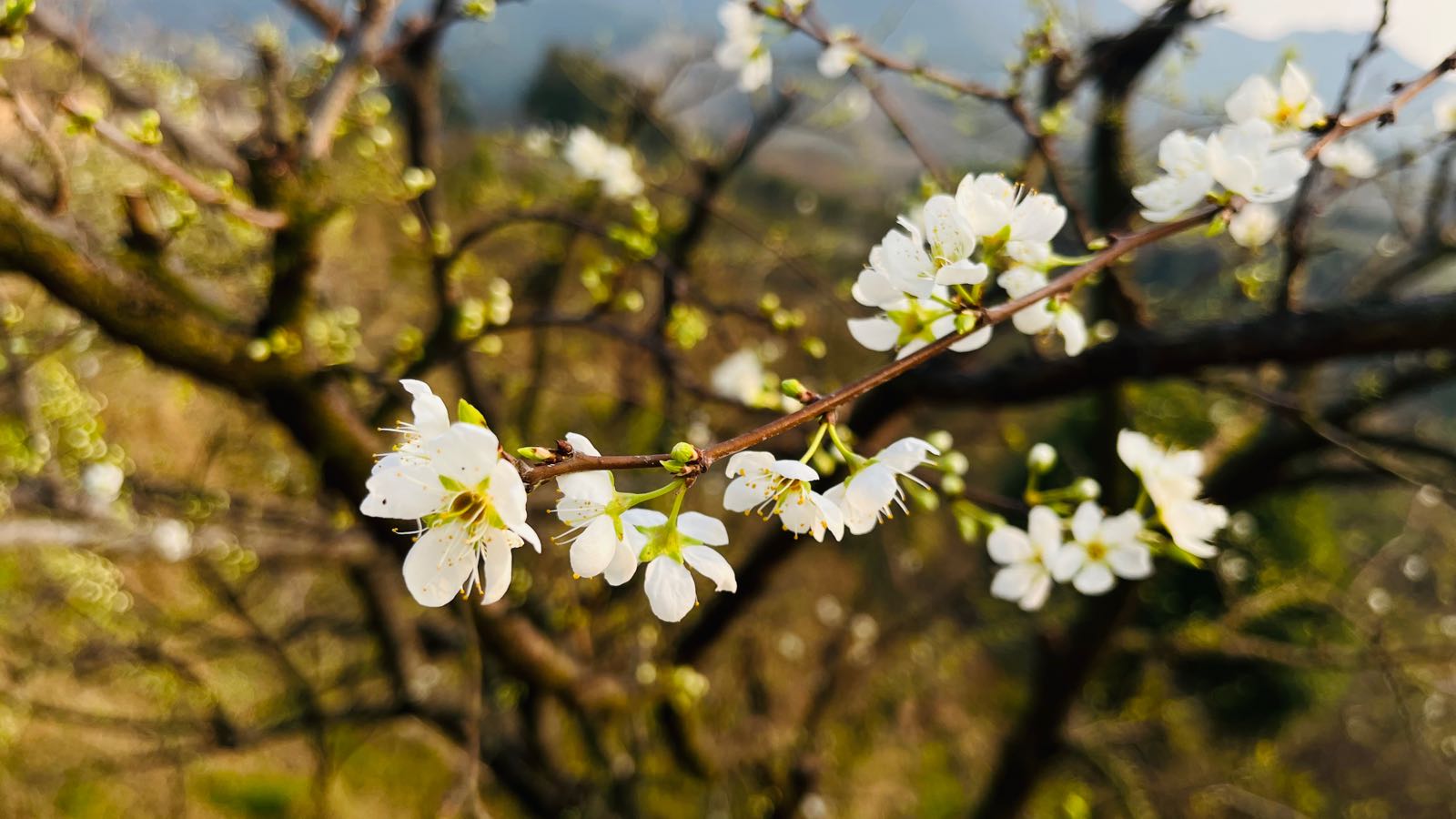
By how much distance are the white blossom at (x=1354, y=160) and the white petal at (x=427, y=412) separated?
188 centimetres

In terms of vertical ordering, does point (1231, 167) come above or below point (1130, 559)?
above

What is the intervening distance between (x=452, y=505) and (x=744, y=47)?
4.45 ft

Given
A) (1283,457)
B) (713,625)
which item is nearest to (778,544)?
(713,625)

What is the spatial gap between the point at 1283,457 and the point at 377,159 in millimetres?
2406

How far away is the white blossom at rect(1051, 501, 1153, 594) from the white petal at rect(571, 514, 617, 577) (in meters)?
0.58

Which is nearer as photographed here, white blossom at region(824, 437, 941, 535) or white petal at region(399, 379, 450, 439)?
white petal at region(399, 379, 450, 439)

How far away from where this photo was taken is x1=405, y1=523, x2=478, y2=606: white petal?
537 mm

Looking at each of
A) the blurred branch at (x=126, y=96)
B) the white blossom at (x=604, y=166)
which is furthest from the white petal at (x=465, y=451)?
the white blossom at (x=604, y=166)

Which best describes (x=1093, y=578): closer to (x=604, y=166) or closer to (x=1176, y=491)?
(x=1176, y=491)

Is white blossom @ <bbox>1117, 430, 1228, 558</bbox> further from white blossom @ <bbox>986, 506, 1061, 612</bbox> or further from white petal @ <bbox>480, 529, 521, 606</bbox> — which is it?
white petal @ <bbox>480, 529, 521, 606</bbox>

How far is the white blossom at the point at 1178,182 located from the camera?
2.35 ft

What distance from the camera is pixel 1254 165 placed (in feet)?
2.32

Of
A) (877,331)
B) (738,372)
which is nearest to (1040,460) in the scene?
(877,331)

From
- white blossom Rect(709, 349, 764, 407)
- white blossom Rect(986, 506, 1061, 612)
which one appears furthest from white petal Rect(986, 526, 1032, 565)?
white blossom Rect(709, 349, 764, 407)
